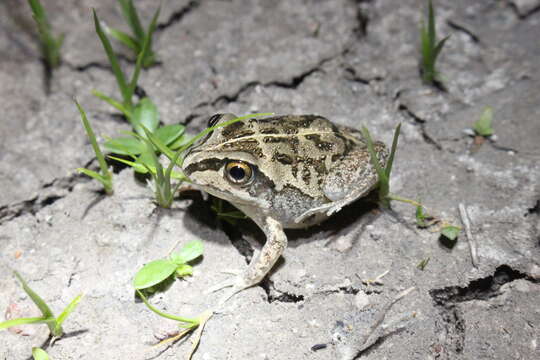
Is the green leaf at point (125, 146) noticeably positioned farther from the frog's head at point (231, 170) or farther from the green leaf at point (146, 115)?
the frog's head at point (231, 170)

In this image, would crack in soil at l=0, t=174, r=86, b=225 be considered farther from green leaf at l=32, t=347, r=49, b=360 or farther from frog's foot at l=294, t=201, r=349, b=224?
frog's foot at l=294, t=201, r=349, b=224

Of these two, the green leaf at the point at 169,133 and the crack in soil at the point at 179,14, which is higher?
the crack in soil at the point at 179,14

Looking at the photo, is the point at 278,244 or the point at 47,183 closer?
the point at 278,244

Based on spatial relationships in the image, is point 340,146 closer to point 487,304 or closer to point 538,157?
point 487,304

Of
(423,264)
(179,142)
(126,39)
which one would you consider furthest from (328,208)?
(126,39)

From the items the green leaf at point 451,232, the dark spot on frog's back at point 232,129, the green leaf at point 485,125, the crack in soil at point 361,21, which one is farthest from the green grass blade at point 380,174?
the crack in soil at point 361,21

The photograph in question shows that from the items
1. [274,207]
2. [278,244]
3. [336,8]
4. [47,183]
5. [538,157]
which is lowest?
[538,157]

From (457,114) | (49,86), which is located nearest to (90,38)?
(49,86)
